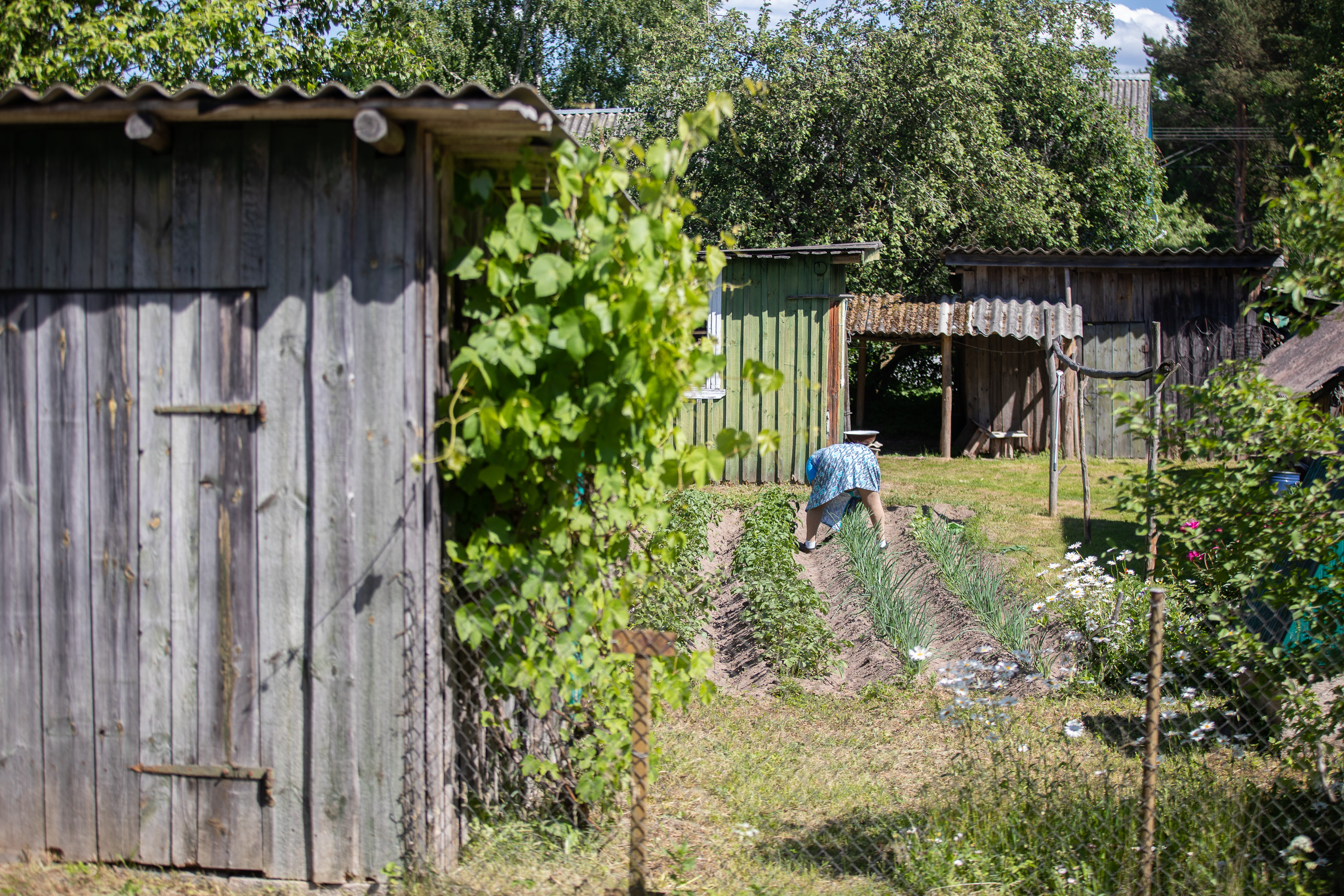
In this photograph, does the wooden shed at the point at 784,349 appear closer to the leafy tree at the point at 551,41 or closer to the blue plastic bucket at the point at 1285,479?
the blue plastic bucket at the point at 1285,479

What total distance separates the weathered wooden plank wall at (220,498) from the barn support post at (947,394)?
42.7 feet

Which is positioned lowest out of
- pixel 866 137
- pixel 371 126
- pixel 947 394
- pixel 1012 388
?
pixel 947 394

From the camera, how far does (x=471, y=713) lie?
404 centimetres

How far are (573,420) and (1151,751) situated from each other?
2.37 m

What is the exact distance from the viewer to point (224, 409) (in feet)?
12.2

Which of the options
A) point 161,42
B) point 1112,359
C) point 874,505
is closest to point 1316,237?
point 874,505

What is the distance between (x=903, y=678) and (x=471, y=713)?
3.21m

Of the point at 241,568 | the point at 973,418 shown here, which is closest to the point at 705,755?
the point at 241,568

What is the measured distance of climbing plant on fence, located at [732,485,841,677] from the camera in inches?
262

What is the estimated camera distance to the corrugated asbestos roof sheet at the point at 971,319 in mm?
15664

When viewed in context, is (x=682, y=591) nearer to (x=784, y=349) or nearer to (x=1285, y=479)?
(x=1285, y=479)

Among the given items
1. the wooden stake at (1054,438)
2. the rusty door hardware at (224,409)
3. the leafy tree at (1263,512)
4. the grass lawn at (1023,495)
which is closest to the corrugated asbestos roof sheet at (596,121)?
the grass lawn at (1023,495)

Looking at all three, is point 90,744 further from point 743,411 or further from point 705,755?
point 743,411

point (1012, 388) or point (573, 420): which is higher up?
point (1012, 388)
